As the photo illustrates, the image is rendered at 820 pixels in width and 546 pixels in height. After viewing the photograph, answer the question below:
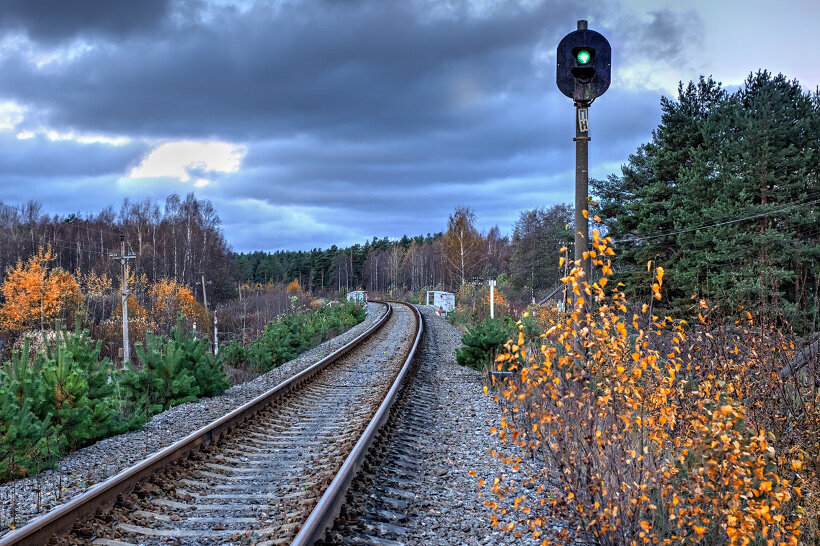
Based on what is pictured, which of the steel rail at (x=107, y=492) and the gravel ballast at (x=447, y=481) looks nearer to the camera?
the steel rail at (x=107, y=492)

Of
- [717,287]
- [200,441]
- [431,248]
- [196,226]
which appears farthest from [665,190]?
[431,248]

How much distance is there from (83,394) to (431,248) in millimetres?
112203

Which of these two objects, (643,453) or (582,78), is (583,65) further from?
(643,453)

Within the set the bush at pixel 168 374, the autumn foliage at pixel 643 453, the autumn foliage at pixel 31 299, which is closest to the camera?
the autumn foliage at pixel 643 453

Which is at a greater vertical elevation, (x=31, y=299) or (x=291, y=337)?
(x=31, y=299)

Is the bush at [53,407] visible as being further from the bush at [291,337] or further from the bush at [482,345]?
the bush at [291,337]

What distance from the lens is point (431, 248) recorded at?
392 ft

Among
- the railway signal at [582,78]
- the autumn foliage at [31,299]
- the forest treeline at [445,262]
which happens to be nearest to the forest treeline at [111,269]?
the autumn foliage at [31,299]

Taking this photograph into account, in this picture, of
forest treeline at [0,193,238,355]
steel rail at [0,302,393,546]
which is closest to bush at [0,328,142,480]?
steel rail at [0,302,393,546]

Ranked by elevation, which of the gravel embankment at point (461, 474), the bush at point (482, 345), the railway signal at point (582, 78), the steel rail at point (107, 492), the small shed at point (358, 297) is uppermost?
Result: the railway signal at point (582, 78)

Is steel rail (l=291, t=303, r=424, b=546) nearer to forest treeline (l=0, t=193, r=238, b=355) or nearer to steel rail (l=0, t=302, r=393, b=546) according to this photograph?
steel rail (l=0, t=302, r=393, b=546)

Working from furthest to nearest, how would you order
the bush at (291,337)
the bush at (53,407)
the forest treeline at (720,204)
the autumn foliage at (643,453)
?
the forest treeline at (720,204) → the bush at (291,337) → the bush at (53,407) → the autumn foliage at (643,453)

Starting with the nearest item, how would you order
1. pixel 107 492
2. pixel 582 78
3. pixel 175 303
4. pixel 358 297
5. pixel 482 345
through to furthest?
A: pixel 107 492 → pixel 582 78 → pixel 482 345 → pixel 358 297 → pixel 175 303

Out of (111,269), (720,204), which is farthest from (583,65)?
(111,269)
